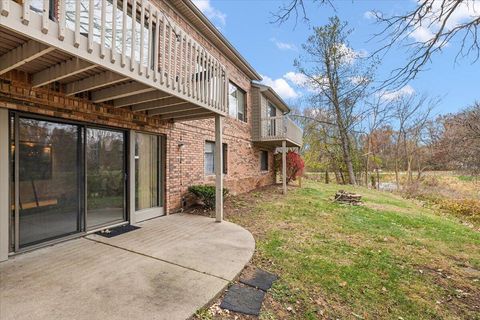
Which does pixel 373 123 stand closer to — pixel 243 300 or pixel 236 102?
pixel 236 102

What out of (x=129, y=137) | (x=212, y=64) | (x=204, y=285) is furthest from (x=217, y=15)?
(x=204, y=285)

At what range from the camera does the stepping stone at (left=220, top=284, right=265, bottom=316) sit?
281 centimetres

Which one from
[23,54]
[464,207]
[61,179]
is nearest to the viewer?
[23,54]

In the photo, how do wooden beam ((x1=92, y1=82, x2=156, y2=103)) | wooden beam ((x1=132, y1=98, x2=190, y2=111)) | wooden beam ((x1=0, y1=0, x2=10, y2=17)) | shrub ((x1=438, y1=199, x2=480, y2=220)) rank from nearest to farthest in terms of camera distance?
wooden beam ((x1=0, y1=0, x2=10, y2=17)), wooden beam ((x1=92, y1=82, x2=156, y2=103)), wooden beam ((x1=132, y1=98, x2=190, y2=111)), shrub ((x1=438, y1=199, x2=480, y2=220))

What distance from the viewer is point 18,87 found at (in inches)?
146

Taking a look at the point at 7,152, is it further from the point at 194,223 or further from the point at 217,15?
the point at 217,15

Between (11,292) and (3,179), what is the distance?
164 centimetres

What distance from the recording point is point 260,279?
352 cm

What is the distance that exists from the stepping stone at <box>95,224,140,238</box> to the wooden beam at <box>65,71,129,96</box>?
2686 mm

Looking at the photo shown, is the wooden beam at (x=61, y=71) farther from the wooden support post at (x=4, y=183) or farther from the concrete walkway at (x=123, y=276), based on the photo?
the concrete walkway at (x=123, y=276)

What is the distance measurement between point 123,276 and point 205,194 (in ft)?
13.6

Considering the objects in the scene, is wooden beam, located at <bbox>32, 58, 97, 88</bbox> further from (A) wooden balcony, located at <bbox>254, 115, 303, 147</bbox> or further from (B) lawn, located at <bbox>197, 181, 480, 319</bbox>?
(A) wooden balcony, located at <bbox>254, 115, 303, 147</bbox>

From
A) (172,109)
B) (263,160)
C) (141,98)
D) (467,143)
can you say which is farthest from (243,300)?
(467,143)

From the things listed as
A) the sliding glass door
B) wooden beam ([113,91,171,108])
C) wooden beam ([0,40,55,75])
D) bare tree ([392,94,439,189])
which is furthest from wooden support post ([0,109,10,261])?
bare tree ([392,94,439,189])
